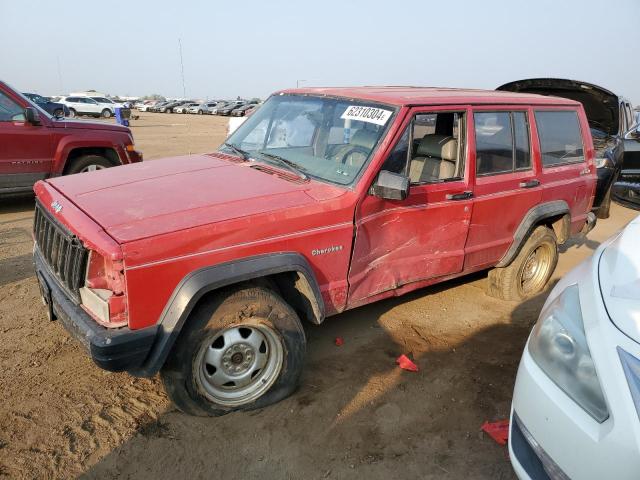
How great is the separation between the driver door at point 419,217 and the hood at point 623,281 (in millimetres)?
1268

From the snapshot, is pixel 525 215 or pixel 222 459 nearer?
pixel 222 459

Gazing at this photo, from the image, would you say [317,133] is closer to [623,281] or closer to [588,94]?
[623,281]

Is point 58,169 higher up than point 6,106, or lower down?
lower down

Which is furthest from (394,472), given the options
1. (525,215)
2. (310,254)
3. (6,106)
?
(6,106)

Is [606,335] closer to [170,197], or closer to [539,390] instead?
[539,390]

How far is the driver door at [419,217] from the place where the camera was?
10.6 feet

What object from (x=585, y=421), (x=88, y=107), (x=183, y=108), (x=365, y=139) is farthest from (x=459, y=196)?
(x=183, y=108)

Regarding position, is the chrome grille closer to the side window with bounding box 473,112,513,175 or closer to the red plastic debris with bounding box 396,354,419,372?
the red plastic debris with bounding box 396,354,419,372

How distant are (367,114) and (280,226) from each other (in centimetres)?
118

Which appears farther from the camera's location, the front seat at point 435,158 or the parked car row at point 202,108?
the parked car row at point 202,108

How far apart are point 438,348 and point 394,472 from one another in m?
1.44

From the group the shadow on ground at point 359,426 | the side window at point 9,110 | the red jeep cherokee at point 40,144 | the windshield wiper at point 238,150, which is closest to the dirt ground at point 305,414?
the shadow on ground at point 359,426

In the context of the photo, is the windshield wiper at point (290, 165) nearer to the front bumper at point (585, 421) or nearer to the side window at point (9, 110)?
the front bumper at point (585, 421)

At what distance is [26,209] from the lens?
7273 mm
